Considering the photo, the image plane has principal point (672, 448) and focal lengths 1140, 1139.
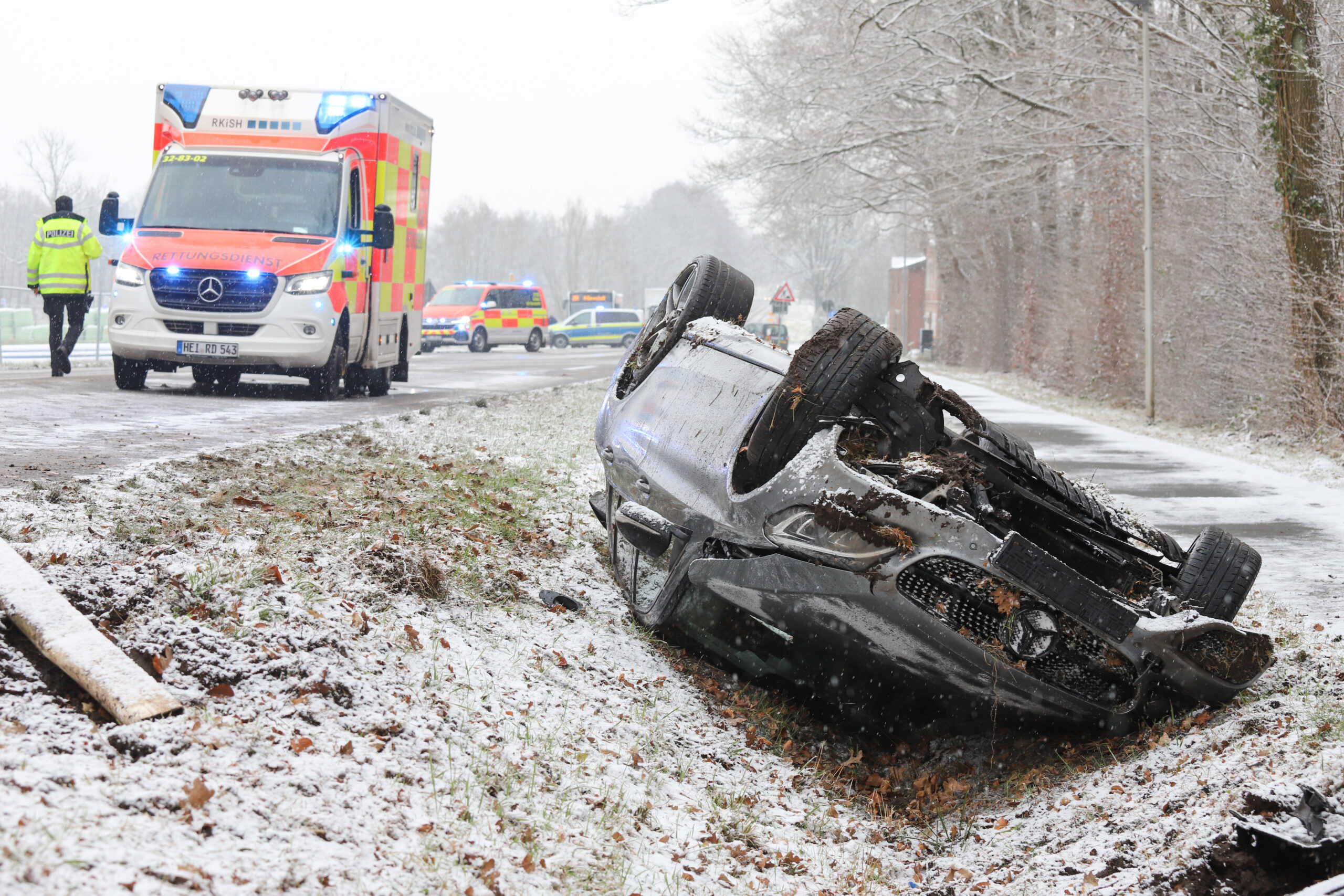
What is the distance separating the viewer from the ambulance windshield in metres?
12.1

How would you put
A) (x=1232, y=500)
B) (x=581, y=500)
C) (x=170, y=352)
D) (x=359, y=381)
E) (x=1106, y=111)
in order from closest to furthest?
(x=581, y=500)
(x=1232, y=500)
(x=170, y=352)
(x=359, y=381)
(x=1106, y=111)

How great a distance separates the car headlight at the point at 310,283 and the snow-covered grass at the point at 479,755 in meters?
6.59

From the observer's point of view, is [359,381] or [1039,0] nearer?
[359,381]

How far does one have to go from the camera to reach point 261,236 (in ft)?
39.4

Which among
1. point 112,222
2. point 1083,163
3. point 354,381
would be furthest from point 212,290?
point 1083,163

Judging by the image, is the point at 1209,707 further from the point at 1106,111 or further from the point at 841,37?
the point at 841,37

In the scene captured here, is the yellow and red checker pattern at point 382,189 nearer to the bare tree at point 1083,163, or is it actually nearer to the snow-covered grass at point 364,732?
the snow-covered grass at point 364,732

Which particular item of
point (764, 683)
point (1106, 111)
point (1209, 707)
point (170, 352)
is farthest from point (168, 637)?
point (1106, 111)

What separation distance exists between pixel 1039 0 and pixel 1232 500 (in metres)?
13.6

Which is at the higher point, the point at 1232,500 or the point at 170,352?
the point at 170,352

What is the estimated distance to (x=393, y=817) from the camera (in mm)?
3004

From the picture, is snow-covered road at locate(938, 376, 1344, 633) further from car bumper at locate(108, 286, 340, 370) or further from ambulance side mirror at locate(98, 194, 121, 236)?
ambulance side mirror at locate(98, 194, 121, 236)

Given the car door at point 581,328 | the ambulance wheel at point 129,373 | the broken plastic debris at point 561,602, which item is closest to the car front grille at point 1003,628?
the broken plastic debris at point 561,602

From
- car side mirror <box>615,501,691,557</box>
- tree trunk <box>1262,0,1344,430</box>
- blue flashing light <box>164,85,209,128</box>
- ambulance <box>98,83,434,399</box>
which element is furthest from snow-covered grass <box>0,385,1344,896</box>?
blue flashing light <box>164,85,209,128</box>
